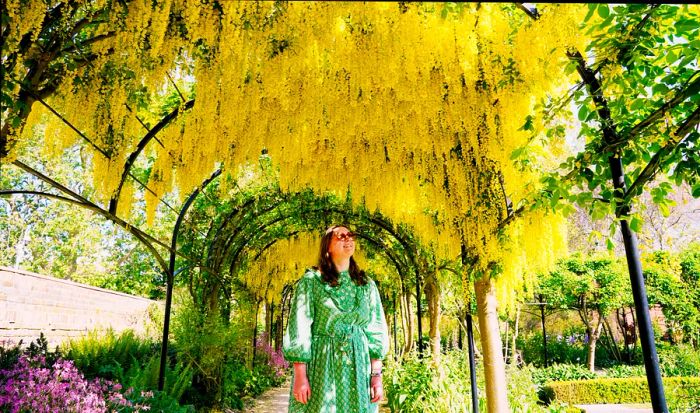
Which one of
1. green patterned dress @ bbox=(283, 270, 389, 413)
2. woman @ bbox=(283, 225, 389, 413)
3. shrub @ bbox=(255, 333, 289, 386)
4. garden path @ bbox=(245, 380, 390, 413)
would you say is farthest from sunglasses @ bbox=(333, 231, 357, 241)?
shrub @ bbox=(255, 333, 289, 386)

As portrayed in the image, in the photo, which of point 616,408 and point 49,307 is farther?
point 616,408

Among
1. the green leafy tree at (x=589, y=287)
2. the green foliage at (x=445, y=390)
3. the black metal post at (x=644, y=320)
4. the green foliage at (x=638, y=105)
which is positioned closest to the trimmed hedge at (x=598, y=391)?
the green leafy tree at (x=589, y=287)

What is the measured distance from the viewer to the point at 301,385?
7.03ft

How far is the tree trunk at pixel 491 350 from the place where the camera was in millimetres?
3514

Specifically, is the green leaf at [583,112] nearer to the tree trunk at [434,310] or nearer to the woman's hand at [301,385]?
the woman's hand at [301,385]

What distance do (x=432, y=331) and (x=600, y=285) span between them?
6437 millimetres

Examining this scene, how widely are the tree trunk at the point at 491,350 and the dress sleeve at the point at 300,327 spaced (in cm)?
190

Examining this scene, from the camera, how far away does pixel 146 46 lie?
8.21 feet

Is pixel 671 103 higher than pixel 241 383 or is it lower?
higher

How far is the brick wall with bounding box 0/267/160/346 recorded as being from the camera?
210 inches

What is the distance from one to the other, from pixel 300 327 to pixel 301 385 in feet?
0.86

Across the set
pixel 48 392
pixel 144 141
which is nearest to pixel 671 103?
pixel 144 141

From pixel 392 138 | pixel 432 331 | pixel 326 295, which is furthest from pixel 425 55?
pixel 432 331

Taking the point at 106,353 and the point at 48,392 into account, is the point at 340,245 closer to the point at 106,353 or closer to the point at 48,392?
the point at 48,392
